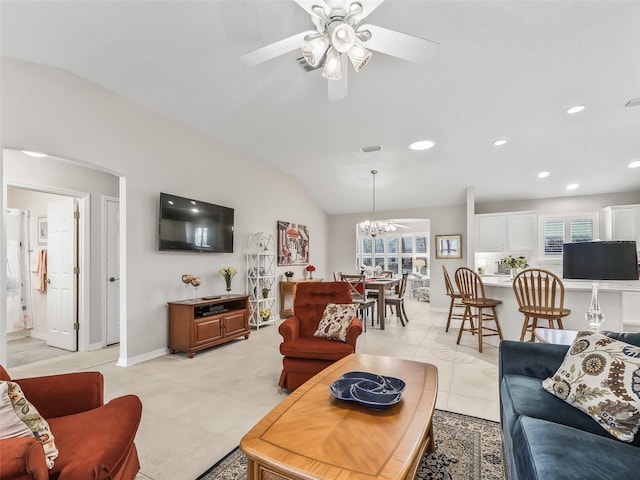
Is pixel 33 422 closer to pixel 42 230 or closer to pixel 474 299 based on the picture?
pixel 474 299

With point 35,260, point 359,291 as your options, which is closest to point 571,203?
point 359,291

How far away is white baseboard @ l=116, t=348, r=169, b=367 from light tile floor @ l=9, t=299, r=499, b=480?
8 cm

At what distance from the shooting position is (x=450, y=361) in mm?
3498

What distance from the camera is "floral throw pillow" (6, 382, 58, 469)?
3.79 ft

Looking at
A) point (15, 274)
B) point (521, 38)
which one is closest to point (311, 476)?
point (521, 38)

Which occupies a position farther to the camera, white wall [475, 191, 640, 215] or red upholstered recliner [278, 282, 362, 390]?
white wall [475, 191, 640, 215]

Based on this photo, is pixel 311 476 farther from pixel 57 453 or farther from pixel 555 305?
pixel 555 305

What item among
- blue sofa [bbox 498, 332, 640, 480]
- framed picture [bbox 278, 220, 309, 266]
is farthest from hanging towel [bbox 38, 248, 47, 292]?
blue sofa [bbox 498, 332, 640, 480]

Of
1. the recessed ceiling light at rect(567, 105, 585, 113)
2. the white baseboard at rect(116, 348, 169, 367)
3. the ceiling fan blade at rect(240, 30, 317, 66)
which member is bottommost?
the white baseboard at rect(116, 348, 169, 367)

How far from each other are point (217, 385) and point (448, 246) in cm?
568

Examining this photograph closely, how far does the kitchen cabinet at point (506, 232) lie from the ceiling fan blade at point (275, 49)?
5.68m

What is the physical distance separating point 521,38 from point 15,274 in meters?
7.16

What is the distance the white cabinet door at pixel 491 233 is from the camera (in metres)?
6.18

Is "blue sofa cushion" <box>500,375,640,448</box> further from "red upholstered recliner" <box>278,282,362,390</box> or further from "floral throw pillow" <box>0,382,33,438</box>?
"floral throw pillow" <box>0,382,33,438</box>
